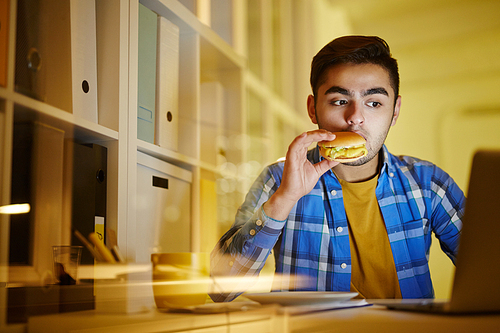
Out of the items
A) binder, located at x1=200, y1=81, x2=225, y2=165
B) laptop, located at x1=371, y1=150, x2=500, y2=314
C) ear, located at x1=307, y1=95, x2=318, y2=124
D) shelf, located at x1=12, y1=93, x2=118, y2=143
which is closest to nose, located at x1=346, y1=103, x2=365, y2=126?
ear, located at x1=307, y1=95, x2=318, y2=124

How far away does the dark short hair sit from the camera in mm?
1246

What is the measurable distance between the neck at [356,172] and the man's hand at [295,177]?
22cm

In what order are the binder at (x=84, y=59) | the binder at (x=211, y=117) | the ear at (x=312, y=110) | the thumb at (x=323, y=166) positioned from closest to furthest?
the binder at (x=84, y=59) < the thumb at (x=323, y=166) < the ear at (x=312, y=110) < the binder at (x=211, y=117)

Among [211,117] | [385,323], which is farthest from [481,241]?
[211,117]

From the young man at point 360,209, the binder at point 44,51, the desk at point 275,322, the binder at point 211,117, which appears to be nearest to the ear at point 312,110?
the young man at point 360,209

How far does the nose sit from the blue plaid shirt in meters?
0.16

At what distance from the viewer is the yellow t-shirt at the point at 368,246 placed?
113 cm

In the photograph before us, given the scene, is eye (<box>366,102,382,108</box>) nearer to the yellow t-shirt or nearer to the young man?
the young man

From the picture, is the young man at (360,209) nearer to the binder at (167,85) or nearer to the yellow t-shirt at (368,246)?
the yellow t-shirt at (368,246)

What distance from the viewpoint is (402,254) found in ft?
3.85

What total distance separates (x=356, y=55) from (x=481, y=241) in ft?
3.20

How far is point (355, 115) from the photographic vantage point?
1.20 metres

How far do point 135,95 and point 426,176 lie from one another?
3.19ft

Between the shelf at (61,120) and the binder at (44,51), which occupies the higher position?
the binder at (44,51)
